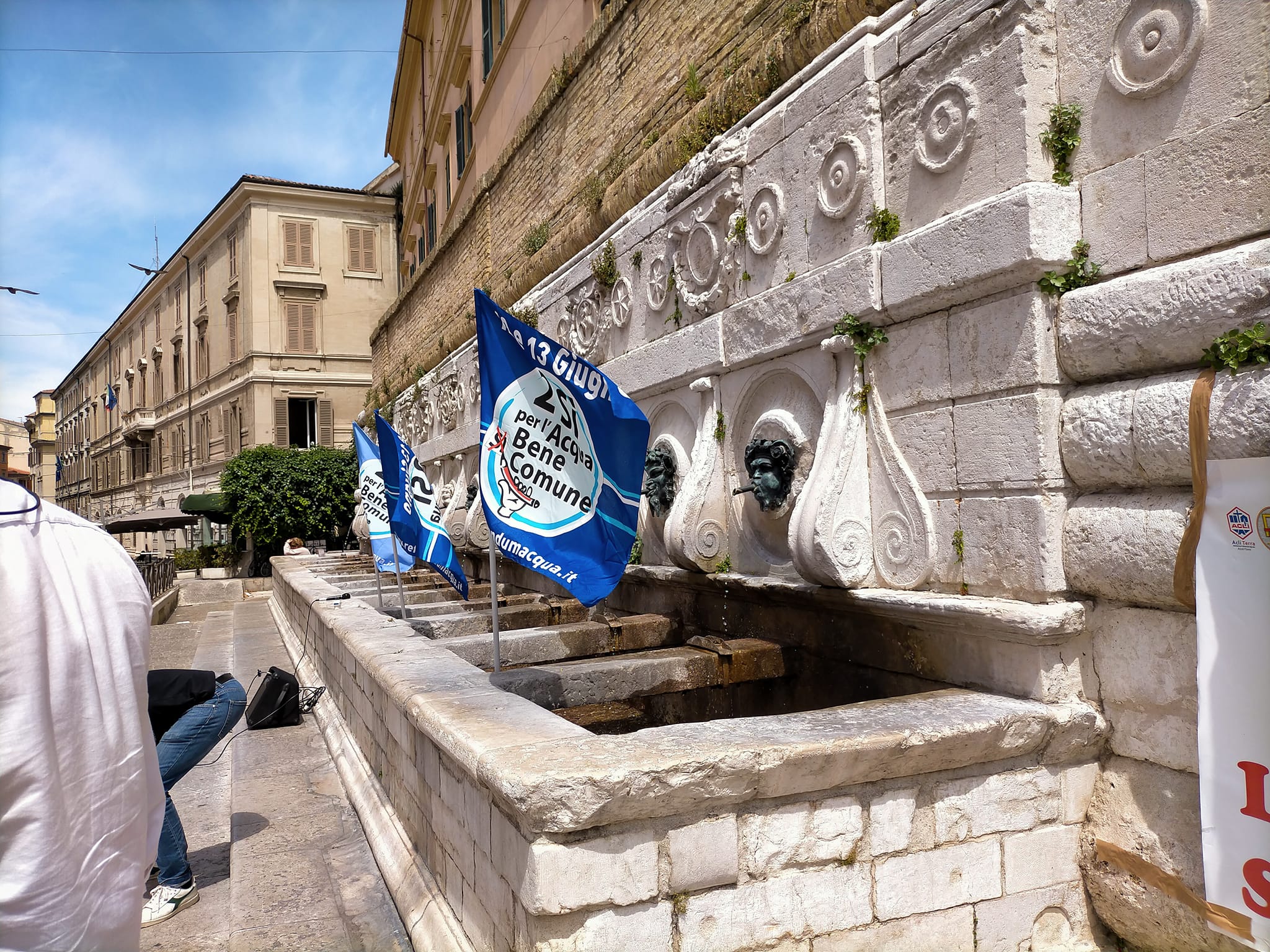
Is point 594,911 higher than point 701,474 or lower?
lower

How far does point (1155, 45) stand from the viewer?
3117 millimetres

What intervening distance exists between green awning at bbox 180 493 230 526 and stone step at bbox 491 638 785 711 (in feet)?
78.1

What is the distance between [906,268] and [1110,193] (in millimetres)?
846

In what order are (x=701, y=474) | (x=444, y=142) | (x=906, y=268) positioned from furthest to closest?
(x=444, y=142) < (x=701, y=474) < (x=906, y=268)

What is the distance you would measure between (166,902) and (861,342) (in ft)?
13.0

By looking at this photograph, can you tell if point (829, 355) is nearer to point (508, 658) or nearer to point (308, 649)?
point (508, 658)

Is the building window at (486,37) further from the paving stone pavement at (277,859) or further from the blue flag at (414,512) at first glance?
the paving stone pavement at (277,859)

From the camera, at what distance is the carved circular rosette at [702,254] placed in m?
5.50

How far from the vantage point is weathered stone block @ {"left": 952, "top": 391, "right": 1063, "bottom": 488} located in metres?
3.33

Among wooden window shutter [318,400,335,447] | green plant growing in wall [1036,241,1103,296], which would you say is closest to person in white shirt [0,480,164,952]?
green plant growing in wall [1036,241,1103,296]

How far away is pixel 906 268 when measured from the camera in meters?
3.90

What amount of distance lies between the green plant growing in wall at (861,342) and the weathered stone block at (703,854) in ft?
7.34

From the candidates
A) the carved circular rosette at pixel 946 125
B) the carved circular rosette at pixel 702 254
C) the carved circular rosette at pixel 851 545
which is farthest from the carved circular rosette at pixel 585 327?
the carved circular rosette at pixel 946 125

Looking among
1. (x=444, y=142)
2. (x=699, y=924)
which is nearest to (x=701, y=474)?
(x=699, y=924)
